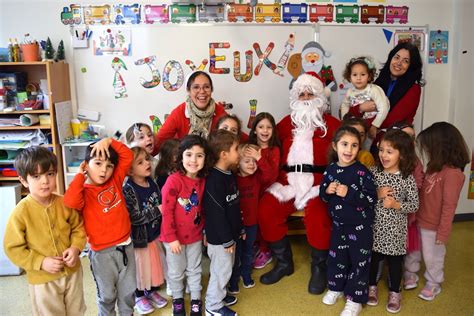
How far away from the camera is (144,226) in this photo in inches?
94.7

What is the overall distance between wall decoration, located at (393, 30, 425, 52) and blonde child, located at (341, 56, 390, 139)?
84cm

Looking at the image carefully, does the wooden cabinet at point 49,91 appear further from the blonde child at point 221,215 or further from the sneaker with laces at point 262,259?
the sneaker with laces at point 262,259

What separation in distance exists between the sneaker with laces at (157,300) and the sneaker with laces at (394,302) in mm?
1422

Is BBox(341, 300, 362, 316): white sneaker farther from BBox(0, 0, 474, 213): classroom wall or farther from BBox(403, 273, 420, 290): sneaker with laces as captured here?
BBox(0, 0, 474, 213): classroom wall

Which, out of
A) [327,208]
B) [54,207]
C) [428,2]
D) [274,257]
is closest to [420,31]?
[428,2]

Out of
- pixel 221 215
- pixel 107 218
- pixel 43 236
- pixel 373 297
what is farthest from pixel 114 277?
pixel 373 297

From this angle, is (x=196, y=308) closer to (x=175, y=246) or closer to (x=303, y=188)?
(x=175, y=246)

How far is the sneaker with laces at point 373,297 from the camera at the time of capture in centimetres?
254

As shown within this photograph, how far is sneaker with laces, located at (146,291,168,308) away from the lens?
2547 millimetres

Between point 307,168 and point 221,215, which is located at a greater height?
point 307,168

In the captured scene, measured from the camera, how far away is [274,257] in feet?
10.4

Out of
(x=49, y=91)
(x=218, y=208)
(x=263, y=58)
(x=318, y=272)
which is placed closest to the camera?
(x=218, y=208)

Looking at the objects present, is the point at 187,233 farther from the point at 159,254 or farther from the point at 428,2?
the point at 428,2

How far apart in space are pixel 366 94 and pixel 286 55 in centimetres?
92
